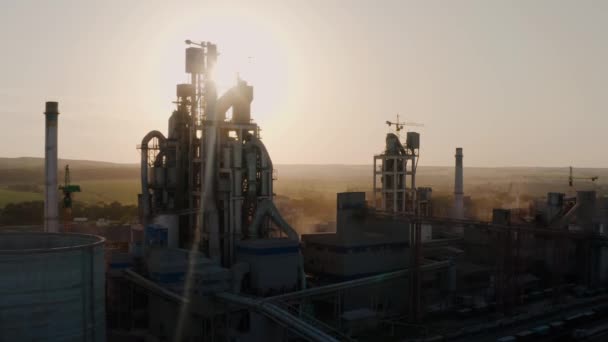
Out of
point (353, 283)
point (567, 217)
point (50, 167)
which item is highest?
point (50, 167)

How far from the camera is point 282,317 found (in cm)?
2386

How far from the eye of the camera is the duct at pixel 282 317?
22438 mm

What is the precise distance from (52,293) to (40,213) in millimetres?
57086

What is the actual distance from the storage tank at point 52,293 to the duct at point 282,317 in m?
5.54

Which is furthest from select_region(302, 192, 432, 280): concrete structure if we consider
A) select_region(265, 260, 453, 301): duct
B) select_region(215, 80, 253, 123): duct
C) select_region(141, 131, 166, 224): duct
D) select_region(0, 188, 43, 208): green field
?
select_region(0, 188, 43, 208): green field

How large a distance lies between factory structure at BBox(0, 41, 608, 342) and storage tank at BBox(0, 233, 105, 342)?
5 centimetres

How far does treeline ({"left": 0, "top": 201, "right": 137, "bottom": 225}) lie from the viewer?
71438 millimetres

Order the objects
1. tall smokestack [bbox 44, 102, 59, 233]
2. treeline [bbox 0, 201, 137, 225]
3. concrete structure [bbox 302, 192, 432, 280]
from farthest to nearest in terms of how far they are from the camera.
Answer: treeline [bbox 0, 201, 137, 225] < tall smokestack [bbox 44, 102, 59, 233] < concrete structure [bbox 302, 192, 432, 280]

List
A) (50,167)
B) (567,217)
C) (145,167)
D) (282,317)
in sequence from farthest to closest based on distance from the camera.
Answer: (567,217)
(145,167)
(50,167)
(282,317)

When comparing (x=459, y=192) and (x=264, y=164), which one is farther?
(x=459, y=192)

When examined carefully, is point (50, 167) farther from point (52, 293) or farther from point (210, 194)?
point (52, 293)

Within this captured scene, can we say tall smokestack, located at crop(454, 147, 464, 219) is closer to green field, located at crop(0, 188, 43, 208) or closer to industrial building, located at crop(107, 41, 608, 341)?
industrial building, located at crop(107, 41, 608, 341)

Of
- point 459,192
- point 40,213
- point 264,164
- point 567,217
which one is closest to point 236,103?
point 264,164

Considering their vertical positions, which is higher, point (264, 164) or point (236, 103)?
point (236, 103)
